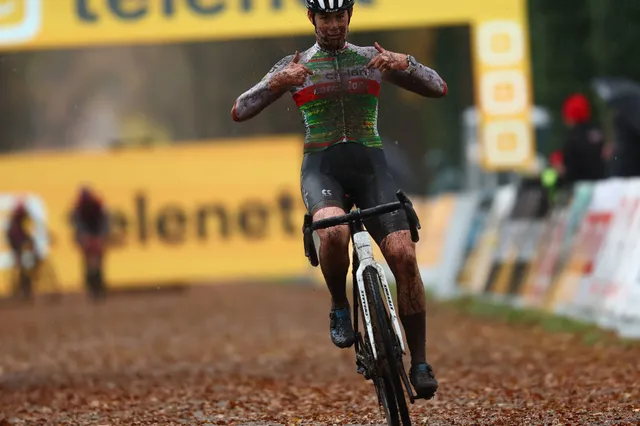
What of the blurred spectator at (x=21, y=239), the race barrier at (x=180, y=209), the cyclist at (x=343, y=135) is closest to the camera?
the cyclist at (x=343, y=135)

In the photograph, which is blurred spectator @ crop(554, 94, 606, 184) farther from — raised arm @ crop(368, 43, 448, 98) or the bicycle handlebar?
the bicycle handlebar

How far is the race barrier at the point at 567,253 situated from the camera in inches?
612

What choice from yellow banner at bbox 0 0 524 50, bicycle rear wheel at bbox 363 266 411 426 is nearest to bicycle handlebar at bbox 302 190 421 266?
bicycle rear wheel at bbox 363 266 411 426

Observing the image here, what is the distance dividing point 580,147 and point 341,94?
383 inches

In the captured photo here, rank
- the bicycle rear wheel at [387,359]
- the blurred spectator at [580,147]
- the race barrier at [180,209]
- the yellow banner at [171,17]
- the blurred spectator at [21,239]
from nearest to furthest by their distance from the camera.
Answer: the bicycle rear wheel at [387,359], the blurred spectator at [580,147], the yellow banner at [171,17], the blurred spectator at [21,239], the race barrier at [180,209]

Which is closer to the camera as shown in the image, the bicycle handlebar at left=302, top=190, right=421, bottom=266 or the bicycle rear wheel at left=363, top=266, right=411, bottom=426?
the bicycle rear wheel at left=363, top=266, right=411, bottom=426

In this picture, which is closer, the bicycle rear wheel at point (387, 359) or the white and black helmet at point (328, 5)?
the bicycle rear wheel at point (387, 359)

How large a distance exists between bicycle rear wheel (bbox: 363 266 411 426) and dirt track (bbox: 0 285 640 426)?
134 centimetres

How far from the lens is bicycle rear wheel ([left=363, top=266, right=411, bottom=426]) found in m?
8.62

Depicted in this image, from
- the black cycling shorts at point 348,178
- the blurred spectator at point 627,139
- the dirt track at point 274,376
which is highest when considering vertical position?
the blurred spectator at point 627,139

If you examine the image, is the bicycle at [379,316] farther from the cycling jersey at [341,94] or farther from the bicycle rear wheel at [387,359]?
the cycling jersey at [341,94]

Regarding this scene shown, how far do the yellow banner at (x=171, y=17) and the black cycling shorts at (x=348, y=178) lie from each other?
15.5m

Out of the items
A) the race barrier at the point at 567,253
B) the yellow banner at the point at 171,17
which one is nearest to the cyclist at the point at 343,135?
the race barrier at the point at 567,253

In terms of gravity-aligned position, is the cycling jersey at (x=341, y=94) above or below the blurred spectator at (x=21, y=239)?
above
